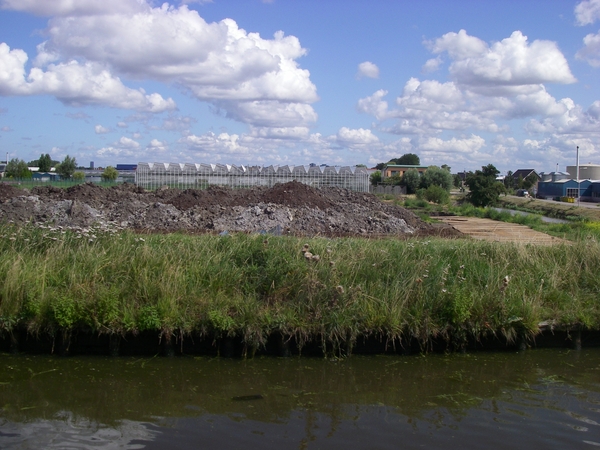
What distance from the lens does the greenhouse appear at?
4816 centimetres

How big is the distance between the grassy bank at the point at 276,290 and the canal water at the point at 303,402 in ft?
1.69

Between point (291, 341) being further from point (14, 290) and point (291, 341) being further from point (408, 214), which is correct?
point (408, 214)

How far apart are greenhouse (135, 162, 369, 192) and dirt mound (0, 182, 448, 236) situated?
17.0 m

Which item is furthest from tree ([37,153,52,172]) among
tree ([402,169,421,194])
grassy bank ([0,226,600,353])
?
grassy bank ([0,226,600,353])

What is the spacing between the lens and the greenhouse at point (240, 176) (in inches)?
1896

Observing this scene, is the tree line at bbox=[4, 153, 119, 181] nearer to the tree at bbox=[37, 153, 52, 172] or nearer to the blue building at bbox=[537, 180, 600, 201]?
the tree at bbox=[37, 153, 52, 172]

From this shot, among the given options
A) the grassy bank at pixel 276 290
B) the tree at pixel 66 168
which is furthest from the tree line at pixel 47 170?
the grassy bank at pixel 276 290

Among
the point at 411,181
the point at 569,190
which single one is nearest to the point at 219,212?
the point at 411,181

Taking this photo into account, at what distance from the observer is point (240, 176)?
49906 millimetres

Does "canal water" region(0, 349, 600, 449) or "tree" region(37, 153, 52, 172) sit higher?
"tree" region(37, 153, 52, 172)

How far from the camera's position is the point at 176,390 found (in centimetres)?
762

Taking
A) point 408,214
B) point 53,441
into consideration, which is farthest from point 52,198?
point 53,441

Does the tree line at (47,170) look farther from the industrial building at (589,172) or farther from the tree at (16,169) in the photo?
the industrial building at (589,172)

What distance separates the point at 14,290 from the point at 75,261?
3.68 feet
